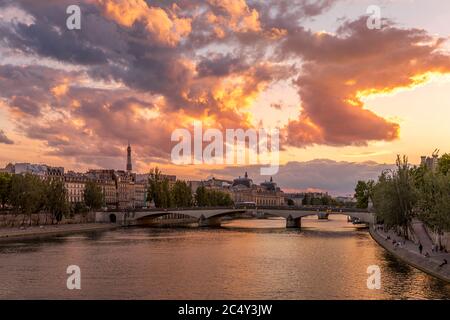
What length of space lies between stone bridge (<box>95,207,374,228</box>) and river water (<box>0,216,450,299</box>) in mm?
46821

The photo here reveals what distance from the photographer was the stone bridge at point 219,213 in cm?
11710

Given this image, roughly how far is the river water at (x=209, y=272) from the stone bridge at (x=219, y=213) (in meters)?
46.8

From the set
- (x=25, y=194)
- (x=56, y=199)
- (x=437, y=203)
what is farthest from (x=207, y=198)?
(x=437, y=203)

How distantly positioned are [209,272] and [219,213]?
271 ft

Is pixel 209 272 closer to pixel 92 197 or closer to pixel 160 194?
pixel 92 197

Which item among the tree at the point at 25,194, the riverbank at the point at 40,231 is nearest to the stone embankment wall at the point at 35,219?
the tree at the point at 25,194

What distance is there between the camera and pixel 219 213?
426 feet

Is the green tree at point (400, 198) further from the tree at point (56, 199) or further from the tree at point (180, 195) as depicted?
the tree at point (180, 195)

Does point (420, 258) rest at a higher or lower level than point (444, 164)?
lower

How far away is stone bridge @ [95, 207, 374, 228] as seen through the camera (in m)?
117

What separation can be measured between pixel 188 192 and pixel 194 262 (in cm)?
11552
